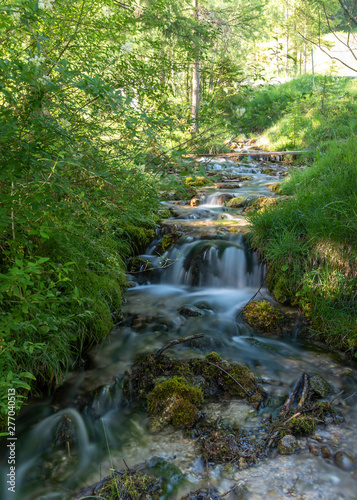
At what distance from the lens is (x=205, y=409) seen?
9.46 feet

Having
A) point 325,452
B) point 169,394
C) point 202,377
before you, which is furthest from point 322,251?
point 169,394

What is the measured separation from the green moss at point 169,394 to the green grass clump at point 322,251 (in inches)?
69.4

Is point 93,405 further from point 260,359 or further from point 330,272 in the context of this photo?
point 330,272

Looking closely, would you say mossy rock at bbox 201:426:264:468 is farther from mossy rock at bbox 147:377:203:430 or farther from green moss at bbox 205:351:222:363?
green moss at bbox 205:351:222:363

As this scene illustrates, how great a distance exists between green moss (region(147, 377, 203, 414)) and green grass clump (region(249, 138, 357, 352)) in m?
1.76

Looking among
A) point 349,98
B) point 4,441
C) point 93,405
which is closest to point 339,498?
point 93,405

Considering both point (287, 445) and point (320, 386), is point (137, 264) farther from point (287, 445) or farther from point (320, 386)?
point (287, 445)

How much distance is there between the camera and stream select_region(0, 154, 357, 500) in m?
2.26

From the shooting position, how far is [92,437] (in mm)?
2721

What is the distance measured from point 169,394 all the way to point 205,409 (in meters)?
0.33

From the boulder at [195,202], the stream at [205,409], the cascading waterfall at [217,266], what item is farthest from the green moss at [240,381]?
the boulder at [195,202]

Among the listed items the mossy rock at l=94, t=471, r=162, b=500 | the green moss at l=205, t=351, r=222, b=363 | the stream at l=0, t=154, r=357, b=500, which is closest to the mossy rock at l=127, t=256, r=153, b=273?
the stream at l=0, t=154, r=357, b=500

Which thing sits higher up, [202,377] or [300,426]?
[202,377]

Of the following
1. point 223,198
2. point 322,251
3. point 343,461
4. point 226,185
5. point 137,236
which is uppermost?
point 226,185
